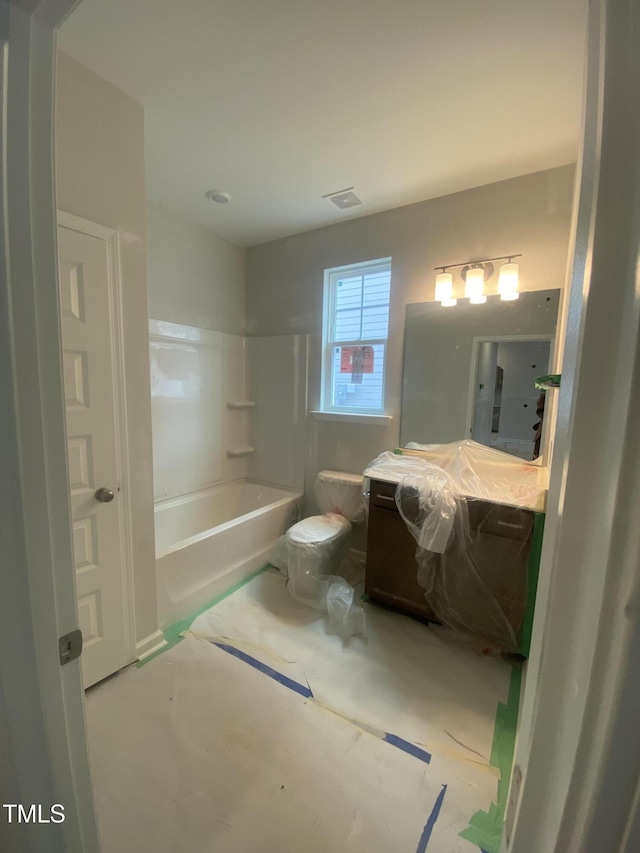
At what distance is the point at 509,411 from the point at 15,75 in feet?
7.63

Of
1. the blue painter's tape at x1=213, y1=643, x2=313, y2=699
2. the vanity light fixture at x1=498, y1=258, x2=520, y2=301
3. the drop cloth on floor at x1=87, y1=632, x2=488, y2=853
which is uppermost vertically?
the vanity light fixture at x1=498, y1=258, x2=520, y2=301

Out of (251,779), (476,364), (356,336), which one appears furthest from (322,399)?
(251,779)

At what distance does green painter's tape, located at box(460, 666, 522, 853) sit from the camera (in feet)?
3.57

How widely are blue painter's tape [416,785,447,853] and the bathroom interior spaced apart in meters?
0.01

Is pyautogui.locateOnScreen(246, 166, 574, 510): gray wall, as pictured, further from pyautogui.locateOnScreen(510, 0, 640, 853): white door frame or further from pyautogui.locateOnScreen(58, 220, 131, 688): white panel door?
pyautogui.locateOnScreen(510, 0, 640, 853): white door frame

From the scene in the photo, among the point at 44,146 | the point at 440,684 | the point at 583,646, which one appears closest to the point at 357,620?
the point at 440,684

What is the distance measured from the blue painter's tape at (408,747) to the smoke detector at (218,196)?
294 centimetres

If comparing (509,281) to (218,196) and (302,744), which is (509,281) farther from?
(302,744)

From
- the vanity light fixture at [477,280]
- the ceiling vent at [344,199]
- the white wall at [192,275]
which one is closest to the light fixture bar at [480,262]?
the vanity light fixture at [477,280]

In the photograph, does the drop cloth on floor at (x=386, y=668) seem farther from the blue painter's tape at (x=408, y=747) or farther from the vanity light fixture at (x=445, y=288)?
the vanity light fixture at (x=445, y=288)

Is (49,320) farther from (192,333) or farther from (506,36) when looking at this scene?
(192,333)

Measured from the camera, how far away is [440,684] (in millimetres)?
1648

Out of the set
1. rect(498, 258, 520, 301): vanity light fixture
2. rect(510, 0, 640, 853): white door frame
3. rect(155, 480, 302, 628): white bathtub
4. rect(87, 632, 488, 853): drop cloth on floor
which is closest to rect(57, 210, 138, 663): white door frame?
rect(155, 480, 302, 628): white bathtub

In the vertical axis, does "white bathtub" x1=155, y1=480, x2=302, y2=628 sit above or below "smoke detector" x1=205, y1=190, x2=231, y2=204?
below
